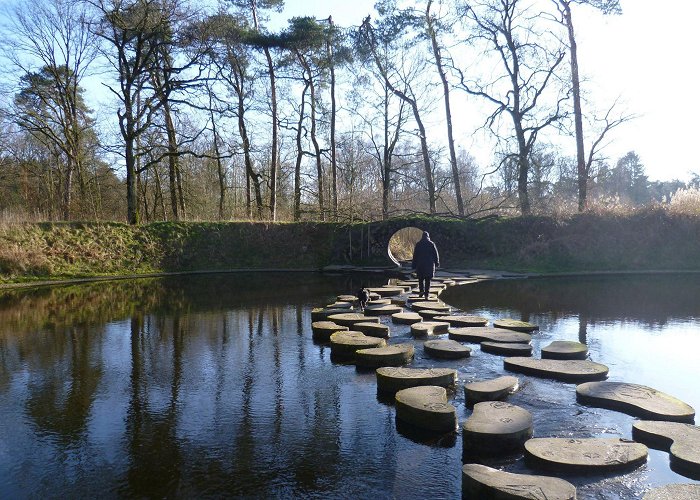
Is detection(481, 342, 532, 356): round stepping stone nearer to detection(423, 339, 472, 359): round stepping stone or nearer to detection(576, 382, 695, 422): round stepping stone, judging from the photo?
detection(423, 339, 472, 359): round stepping stone

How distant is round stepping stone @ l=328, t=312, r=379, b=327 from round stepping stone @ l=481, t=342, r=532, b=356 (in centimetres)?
237

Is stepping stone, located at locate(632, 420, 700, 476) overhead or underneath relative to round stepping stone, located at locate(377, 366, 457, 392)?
underneath

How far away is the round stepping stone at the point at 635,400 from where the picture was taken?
201 inches

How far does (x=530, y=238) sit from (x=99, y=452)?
2094 cm

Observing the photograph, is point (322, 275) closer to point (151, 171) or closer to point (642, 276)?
point (642, 276)

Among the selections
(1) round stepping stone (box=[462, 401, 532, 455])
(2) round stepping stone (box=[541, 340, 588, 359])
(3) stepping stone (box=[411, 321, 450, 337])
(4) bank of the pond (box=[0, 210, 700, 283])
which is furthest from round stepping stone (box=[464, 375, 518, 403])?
(4) bank of the pond (box=[0, 210, 700, 283])

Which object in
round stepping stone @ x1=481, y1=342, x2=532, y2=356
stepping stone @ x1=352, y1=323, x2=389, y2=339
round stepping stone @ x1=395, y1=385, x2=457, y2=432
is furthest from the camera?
stepping stone @ x1=352, y1=323, x2=389, y2=339

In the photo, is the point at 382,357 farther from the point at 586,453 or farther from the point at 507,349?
the point at 586,453

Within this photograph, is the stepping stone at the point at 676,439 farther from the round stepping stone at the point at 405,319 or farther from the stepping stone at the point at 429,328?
the round stepping stone at the point at 405,319

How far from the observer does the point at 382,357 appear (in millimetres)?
7160

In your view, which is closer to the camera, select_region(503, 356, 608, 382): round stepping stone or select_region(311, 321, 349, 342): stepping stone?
select_region(503, 356, 608, 382): round stepping stone

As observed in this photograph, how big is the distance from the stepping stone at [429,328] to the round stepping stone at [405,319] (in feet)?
1.65

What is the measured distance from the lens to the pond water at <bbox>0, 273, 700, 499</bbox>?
408 centimetres

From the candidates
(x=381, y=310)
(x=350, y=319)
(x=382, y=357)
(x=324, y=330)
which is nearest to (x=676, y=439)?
(x=382, y=357)
